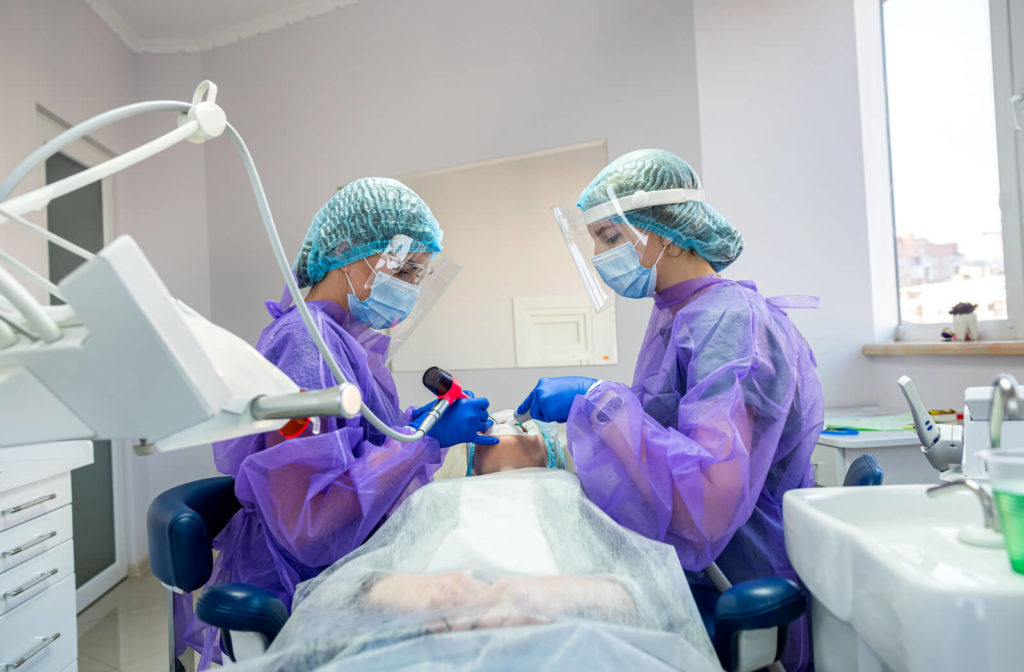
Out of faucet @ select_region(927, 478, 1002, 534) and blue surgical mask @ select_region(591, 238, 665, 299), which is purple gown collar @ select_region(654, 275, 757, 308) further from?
faucet @ select_region(927, 478, 1002, 534)

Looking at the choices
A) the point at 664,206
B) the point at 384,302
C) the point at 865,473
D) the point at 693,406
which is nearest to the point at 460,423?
the point at 384,302

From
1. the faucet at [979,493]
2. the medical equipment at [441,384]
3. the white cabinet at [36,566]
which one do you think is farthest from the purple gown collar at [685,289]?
the white cabinet at [36,566]

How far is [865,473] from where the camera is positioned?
3.92ft

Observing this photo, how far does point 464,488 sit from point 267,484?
33 centimetres

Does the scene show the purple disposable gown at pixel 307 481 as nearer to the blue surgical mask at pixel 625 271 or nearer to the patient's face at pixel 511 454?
the patient's face at pixel 511 454

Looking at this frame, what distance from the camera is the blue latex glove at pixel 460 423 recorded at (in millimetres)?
1340

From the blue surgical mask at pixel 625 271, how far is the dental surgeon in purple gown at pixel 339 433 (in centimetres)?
40

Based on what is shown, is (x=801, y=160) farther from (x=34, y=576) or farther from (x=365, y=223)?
(x=34, y=576)

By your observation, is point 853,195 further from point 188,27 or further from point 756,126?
point 188,27

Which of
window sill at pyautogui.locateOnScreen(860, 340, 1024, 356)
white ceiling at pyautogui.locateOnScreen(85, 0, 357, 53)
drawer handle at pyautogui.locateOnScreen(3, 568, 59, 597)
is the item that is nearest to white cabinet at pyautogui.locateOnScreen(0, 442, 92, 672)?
drawer handle at pyautogui.locateOnScreen(3, 568, 59, 597)

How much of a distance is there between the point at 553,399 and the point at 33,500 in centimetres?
137

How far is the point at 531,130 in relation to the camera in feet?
9.13

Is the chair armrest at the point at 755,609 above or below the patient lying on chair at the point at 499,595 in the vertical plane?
below

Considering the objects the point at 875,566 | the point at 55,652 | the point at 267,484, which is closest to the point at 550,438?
the point at 267,484
